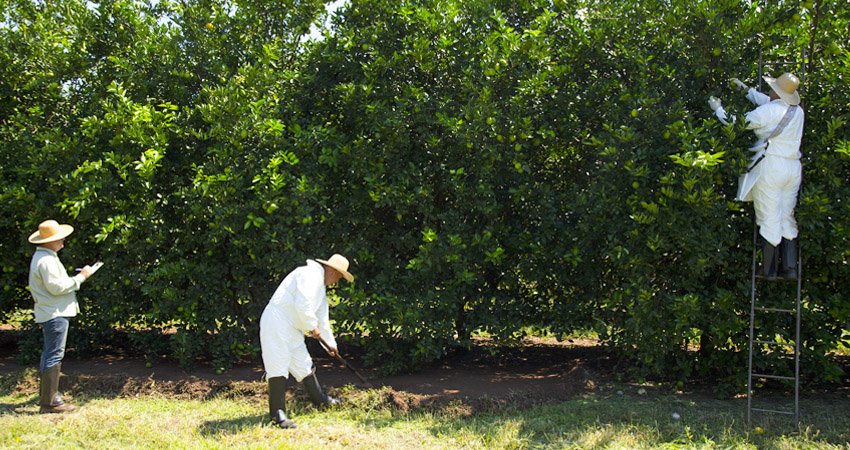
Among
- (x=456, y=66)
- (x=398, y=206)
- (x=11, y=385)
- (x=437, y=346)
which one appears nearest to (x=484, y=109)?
(x=456, y=66)

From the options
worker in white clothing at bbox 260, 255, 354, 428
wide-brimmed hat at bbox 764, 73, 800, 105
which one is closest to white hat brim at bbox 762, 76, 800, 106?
wide-brimmed hat at bbox 764, 73, 800, 105

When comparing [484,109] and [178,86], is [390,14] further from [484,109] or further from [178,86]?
[178,86]

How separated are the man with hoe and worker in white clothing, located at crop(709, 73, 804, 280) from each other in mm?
6152

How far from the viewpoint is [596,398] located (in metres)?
7.29

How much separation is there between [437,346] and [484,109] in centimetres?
241

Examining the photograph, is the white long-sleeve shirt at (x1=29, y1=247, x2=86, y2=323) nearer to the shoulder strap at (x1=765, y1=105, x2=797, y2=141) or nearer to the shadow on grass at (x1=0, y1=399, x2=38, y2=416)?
the shadow on grass at (x1=0, y1=399, x2=38, y2=416)

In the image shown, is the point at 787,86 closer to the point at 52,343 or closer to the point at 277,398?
the point at 277,398

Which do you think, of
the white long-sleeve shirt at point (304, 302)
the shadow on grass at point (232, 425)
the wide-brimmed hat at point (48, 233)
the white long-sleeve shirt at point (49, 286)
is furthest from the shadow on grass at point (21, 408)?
the white long-sleeve shirt at point (304, 302)

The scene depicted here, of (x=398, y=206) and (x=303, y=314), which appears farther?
(x=398, y=206)

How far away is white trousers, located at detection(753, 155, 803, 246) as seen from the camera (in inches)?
258

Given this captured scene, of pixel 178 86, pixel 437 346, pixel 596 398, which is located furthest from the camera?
pixel 178 86

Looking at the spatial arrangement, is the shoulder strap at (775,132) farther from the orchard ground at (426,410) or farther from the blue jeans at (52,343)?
the blue jeans at (52,343)

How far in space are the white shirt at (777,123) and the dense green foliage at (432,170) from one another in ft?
0.78

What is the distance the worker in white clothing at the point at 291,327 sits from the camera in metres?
6.49
